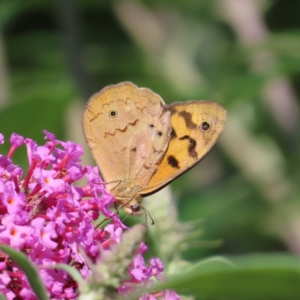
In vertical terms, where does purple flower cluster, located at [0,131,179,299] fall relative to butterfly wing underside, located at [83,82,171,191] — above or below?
below

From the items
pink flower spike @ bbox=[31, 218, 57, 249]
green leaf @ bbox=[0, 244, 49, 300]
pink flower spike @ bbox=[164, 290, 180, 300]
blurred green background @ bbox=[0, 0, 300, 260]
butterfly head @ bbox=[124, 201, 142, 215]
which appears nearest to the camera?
green leaf @ bbox=[0, 244, 49, 300]

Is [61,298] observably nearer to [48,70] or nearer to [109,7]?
[48,70]

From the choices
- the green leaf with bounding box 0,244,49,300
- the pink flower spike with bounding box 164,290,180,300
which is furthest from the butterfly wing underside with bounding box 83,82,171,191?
the green leaf with bounding box 0,244,49,300

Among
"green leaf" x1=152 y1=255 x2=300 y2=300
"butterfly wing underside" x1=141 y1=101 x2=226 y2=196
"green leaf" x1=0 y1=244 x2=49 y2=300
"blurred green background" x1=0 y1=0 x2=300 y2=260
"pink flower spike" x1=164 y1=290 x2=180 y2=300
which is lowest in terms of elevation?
"green leaf" x1=152 y1=255 x2=300 y2=300

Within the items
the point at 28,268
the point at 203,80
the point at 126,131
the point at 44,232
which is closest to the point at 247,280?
the point at 28,268

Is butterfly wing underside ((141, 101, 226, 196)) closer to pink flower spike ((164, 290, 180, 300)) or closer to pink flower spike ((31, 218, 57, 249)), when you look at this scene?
pink flower spike ((164, 290, 180, 300))

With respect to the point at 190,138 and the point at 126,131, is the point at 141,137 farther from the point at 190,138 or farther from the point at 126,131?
the point at 190,138
